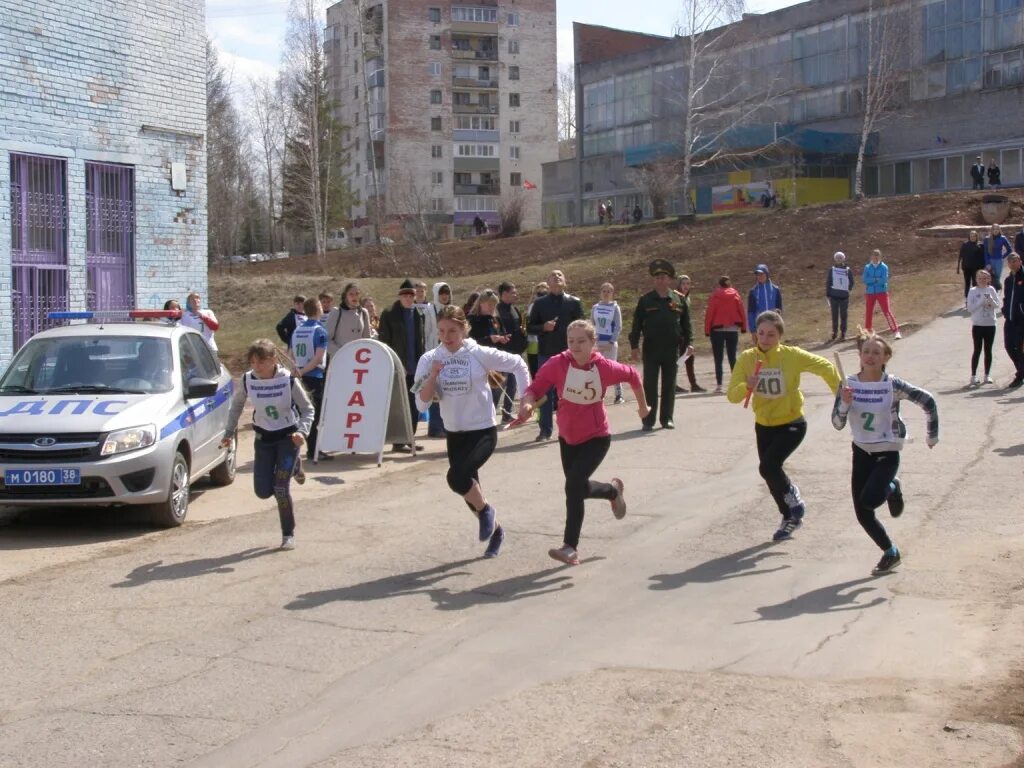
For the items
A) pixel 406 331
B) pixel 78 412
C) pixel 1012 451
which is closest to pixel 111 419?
pixel 78 412

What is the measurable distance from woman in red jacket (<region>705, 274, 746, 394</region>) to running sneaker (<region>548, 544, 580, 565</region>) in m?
10.2

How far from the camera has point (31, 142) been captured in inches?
687

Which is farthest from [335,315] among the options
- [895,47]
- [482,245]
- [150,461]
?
[895,47]

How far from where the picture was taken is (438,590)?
8.03 m

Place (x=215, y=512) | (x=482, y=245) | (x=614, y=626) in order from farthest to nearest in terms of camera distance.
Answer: (x=482, y=245) < (x=215, y=512) < (x=614, y=626)

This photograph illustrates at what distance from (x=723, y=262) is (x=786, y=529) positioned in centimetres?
2904

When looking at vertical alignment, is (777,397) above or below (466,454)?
above

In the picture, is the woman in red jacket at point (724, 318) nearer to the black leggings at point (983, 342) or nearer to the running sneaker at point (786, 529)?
the black leggings at point (983, 342)

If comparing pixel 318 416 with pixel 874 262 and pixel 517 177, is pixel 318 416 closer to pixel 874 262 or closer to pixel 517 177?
pixel 874 262

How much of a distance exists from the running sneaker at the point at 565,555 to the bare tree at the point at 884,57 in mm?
46390

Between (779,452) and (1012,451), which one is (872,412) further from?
(1012,451)

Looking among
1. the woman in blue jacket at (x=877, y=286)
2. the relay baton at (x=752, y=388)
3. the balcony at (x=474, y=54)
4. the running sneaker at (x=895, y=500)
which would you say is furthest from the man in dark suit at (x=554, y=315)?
the balcony at (x=474, y=54)

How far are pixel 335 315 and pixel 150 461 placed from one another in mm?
4693

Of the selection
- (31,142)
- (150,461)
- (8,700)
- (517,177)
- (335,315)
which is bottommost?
(8,700)
